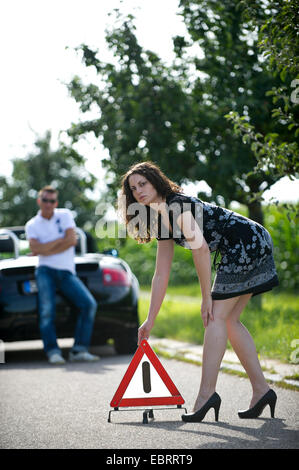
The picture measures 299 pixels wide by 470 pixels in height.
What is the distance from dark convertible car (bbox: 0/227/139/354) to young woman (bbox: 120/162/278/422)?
11.1ft

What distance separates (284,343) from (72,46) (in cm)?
495

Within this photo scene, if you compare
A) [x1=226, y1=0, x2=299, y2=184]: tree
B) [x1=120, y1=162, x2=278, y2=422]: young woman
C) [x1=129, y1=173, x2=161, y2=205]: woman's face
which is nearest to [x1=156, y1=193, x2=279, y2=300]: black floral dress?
[x1=120, y1=162, x2=278, y2=422]: young woman

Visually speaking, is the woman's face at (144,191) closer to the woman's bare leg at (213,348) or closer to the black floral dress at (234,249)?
the black floral dress at (234,249)

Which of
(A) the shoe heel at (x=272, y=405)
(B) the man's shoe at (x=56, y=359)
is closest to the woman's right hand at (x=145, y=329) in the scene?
(A) the shoe heel at (x=272, y=405)

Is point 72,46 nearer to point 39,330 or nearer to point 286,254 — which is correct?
point 39,330

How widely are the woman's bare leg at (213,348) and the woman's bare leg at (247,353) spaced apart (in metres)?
0.14

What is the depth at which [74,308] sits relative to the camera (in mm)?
8023

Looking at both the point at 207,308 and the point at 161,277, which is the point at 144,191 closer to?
the point at 161,277

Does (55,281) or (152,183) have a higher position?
(152,183)

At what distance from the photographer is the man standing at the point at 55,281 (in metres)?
7.72

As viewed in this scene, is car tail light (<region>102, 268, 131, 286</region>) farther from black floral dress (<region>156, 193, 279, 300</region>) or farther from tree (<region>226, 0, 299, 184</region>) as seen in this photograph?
black floral dress (<region>156, 193, 279, 300</region>)

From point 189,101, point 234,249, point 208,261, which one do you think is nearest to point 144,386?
point 208,261

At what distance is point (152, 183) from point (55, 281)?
11.9ft
